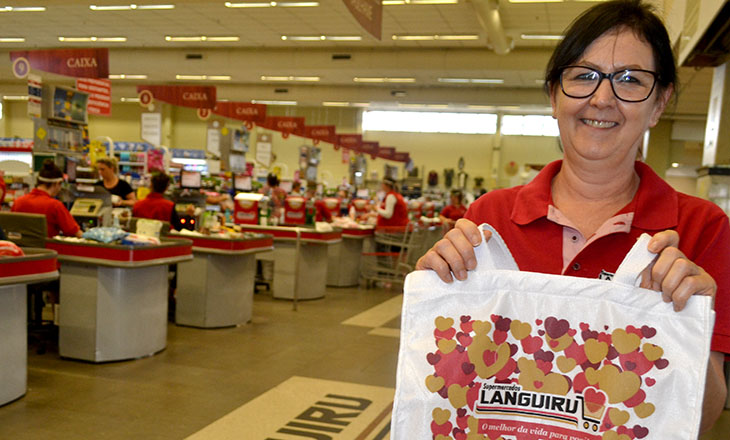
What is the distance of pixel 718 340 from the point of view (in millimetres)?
1178

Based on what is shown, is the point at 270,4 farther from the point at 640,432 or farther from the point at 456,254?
the point at 640,432

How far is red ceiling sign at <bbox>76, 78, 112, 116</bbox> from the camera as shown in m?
11.1

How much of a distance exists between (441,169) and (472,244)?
2750 centimetres

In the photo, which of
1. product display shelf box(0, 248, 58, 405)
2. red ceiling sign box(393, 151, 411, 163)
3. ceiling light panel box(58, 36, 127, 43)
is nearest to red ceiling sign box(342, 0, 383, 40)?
product display shelf box(0, 248, 58, 405)

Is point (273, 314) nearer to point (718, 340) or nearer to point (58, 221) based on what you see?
point (58, 221)

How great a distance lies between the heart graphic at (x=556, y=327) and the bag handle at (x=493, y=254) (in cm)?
14

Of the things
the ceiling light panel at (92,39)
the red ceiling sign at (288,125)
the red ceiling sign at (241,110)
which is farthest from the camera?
the ceiling light panel at (92,39)

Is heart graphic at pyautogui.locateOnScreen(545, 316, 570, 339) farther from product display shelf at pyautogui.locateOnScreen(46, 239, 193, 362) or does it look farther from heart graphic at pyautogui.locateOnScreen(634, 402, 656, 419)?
product display shelf at pyautogui.locateOnScreen(46, 239, 193, 362)

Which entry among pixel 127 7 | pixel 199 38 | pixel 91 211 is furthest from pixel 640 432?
pixel 199 38

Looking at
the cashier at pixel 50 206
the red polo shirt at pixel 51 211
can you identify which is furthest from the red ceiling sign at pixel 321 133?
the red polo shirt at pixel 51 211

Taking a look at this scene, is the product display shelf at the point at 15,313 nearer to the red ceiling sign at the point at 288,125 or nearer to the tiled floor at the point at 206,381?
the tiled floor at the point at 206,381

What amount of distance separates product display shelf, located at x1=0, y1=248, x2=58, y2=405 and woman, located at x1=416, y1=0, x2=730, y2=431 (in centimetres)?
365

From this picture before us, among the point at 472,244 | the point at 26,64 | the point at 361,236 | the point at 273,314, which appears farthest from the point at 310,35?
the point at 472,244

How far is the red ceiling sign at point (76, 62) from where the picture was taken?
9516 mm
